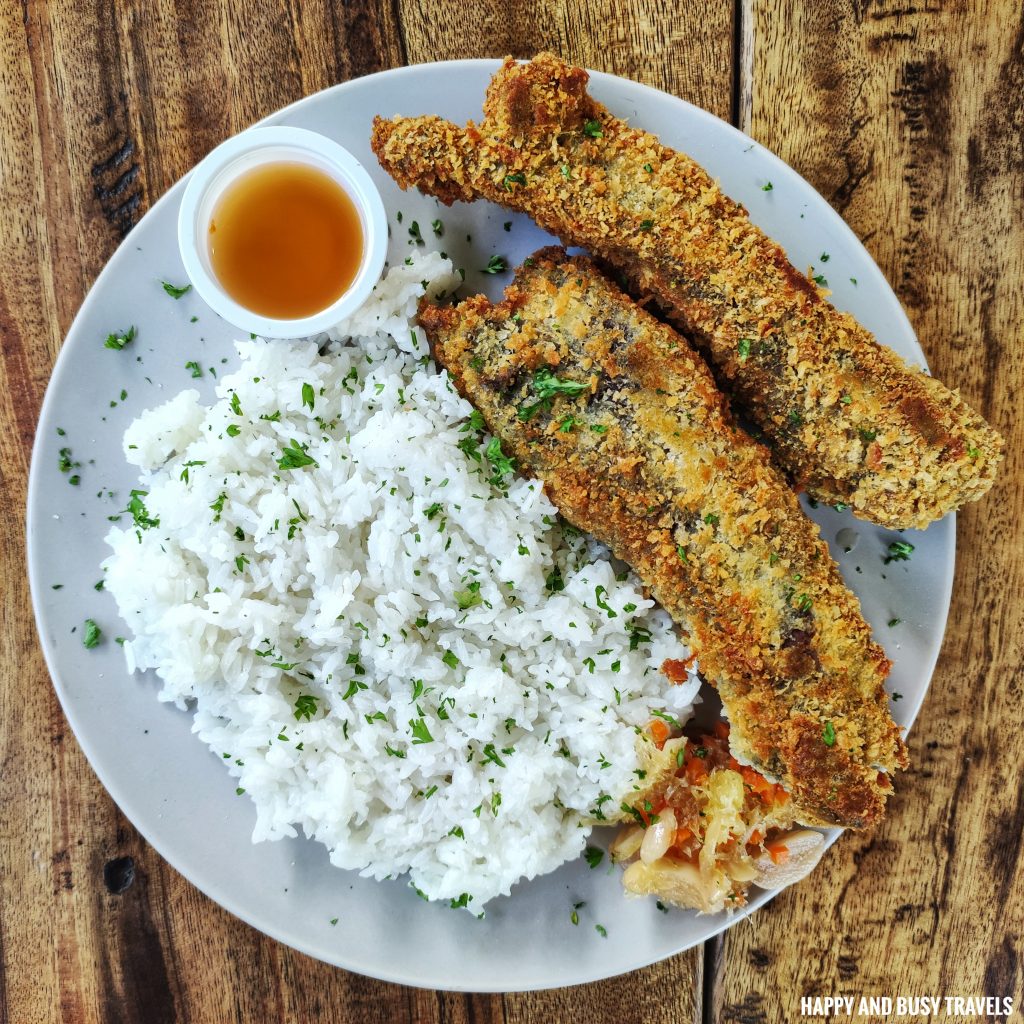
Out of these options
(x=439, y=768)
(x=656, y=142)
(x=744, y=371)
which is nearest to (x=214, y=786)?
(x=439, y=768)

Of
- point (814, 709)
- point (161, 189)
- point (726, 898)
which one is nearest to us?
point (814, 709)

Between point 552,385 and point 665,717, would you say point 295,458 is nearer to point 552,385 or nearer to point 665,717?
point 552,385

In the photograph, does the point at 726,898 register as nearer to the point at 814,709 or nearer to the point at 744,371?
the point at 814,709

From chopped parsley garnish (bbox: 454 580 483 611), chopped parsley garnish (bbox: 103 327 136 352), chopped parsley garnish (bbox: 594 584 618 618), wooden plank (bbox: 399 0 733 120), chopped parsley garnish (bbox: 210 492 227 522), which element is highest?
wooden plank (bbox: 399 0 733 120)

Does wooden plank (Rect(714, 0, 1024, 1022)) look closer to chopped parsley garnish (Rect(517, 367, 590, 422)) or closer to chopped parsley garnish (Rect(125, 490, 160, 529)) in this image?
chopped parsley garnish (Rect(517, 367, 590, 422))

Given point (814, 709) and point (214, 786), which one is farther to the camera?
point (214, 786)

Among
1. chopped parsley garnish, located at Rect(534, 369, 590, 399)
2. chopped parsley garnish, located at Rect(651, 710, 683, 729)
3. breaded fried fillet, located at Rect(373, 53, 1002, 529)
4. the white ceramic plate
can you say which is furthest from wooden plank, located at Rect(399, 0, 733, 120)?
chopped parsley garnish, located at Rect(651, 710, 683, 729)

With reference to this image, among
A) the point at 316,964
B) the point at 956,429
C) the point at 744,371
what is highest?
the point at 744,371
